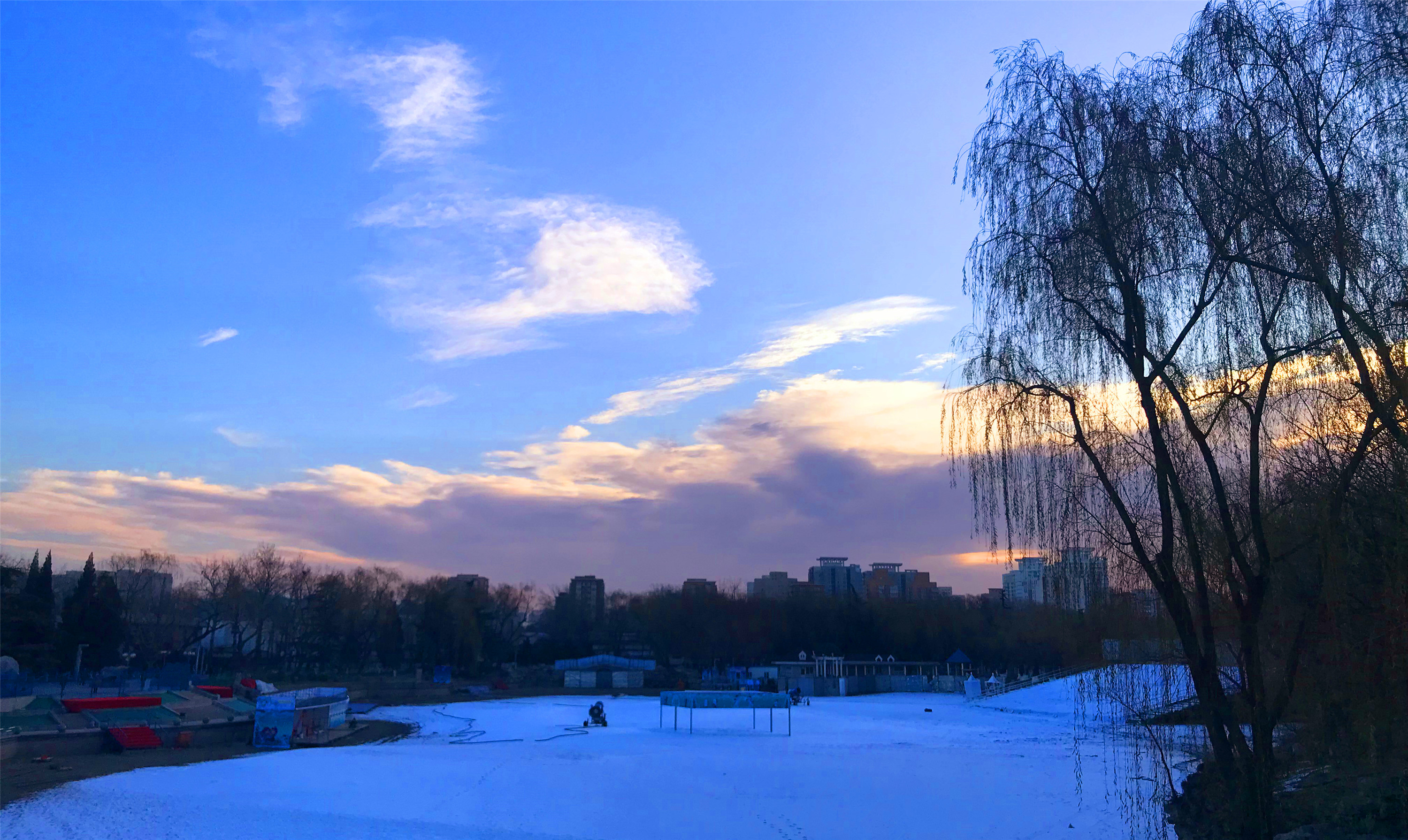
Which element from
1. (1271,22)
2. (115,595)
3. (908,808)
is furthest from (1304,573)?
(115,595)

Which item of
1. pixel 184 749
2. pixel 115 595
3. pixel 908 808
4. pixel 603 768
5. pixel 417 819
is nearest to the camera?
pixel 417 819

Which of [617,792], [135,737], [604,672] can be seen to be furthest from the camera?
[604,672]

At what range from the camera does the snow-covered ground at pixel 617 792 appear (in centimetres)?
1872

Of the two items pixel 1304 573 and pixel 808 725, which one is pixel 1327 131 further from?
pixel 808 725

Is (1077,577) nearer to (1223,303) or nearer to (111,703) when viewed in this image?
(1223,303)

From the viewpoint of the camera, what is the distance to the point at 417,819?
1952 centimetres

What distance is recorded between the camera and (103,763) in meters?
31.5

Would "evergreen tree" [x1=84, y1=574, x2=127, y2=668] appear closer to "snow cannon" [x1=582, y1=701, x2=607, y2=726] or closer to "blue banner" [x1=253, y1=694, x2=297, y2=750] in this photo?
"blue banner" [x1=253, y1=694, x2=297, y2=750]

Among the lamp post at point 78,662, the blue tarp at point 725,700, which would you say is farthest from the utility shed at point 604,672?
Result: the blue tarp at point 725,700

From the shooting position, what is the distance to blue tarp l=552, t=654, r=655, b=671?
276 feet

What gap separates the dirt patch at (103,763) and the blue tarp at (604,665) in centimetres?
4323

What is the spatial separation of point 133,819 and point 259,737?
1983cm

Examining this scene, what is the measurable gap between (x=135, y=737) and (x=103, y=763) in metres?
4.65

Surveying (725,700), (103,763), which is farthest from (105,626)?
(725,700)
